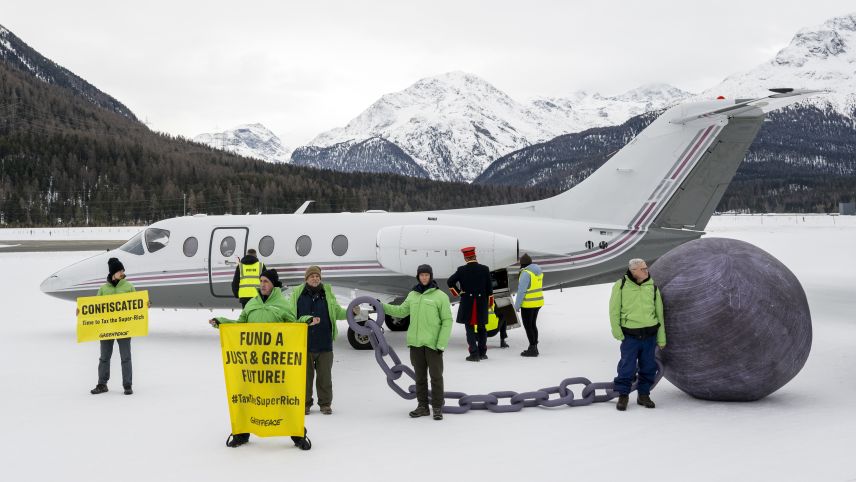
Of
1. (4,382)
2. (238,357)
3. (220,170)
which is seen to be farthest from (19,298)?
(220,170)

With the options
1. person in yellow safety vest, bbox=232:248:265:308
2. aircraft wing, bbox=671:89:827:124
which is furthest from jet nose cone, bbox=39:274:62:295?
aircraft wing, bbox=671:89:827:124

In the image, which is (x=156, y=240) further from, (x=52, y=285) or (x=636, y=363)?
(x=636, y=363)

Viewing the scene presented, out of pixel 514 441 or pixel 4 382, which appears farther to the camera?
pixel 4 382

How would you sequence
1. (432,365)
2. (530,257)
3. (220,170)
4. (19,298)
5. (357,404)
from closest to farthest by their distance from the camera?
1. (432,365)
2. (357,404)
3. (530,257)
4. (19,298)
5. (220,170)

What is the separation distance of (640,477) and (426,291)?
10.9 feet

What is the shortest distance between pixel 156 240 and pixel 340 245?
4473mm

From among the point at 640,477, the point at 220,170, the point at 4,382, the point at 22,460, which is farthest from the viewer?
the point at 220,170

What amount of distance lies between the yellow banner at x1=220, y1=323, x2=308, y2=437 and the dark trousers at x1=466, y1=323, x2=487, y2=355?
5335 mm

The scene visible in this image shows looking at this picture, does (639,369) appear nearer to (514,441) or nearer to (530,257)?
(514,441)

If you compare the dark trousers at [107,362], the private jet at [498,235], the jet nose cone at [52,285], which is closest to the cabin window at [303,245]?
the private jet at [498,235]

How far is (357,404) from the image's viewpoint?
941 cm

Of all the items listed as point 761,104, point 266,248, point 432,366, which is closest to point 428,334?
point 432,366

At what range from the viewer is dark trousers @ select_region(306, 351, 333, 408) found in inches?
343

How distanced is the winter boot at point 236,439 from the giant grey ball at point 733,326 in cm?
529
